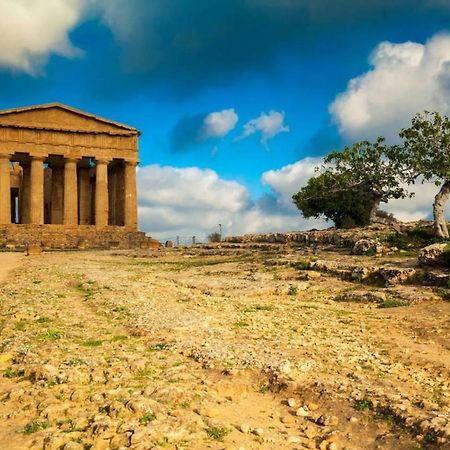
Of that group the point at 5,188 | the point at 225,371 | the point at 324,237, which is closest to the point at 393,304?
the point at 225,371

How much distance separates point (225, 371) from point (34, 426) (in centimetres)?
323

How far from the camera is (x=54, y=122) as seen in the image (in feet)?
188

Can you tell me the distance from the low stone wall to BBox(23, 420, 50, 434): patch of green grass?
41.6 meters

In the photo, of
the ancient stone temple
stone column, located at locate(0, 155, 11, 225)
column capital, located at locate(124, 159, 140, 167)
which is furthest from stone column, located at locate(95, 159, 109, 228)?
stone column, located at locate(0, 155, 11, 225)

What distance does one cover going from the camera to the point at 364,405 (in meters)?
7.05

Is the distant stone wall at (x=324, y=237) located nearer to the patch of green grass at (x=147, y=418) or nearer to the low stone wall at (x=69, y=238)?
the low stone wall at (x=69, y=238)

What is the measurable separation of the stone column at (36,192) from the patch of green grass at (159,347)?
48.9 metres

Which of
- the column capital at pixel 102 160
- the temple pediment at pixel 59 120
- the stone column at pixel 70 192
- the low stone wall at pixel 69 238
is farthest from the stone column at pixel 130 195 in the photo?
the stone column at pixel 70 192

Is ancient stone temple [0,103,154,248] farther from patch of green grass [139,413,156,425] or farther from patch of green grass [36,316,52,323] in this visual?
patch of green grass [139,413,156,425]

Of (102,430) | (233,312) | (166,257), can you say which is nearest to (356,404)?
(102,430)

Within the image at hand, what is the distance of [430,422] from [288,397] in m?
2.12

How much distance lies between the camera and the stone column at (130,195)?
59.6m

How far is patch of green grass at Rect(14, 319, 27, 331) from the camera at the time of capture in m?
11.9

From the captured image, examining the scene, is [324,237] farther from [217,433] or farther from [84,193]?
[84,193]
